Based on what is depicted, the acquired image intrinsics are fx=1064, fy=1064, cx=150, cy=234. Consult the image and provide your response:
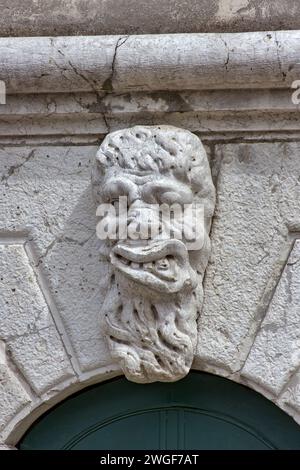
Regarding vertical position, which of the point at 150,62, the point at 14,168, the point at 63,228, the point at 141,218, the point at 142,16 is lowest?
the point at 141,218

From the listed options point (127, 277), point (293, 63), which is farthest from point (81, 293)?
point (293, 63)

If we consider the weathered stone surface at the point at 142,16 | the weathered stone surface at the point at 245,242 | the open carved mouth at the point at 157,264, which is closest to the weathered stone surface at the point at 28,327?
the open carved mouth at the point at 157,264

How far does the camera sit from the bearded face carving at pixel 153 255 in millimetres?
3098

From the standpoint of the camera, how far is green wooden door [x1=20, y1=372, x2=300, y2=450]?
10.7 ft

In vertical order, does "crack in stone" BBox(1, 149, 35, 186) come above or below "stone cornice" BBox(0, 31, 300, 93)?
below

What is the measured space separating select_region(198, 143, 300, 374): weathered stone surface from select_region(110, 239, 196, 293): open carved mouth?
0.55 feet

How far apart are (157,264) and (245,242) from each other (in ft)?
1.02

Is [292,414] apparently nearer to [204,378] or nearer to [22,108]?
[204,378]

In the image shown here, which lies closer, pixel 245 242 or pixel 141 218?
pixel 141 218

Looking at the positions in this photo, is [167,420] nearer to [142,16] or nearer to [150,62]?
[150,62]

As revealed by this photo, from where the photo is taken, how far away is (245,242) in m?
3.23

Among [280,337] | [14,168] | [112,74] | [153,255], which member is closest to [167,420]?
[280,337]

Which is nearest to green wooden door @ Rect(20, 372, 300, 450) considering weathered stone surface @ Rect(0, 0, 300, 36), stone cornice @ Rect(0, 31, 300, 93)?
stone cornice @ Rect(0, 31, 300, 93)

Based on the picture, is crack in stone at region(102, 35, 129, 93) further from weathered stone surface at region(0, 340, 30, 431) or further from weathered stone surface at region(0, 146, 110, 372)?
weathered stone surface at region(0, 340, 30, 431)
